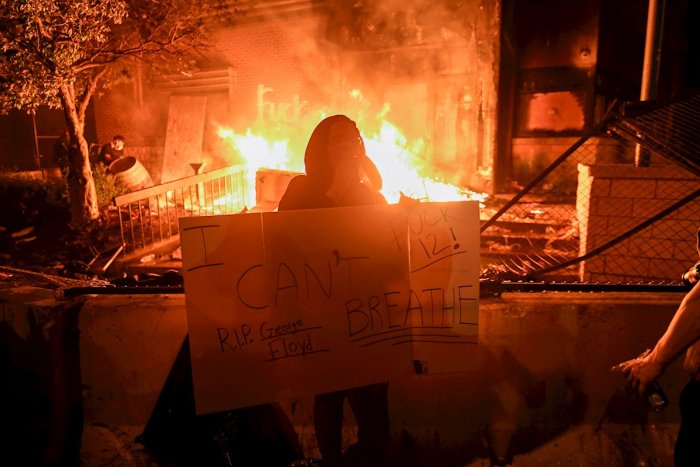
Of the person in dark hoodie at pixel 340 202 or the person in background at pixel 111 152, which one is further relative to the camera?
the person in background at pixel 111 152

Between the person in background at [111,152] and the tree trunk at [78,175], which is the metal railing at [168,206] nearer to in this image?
the tree trunk at [78,175]

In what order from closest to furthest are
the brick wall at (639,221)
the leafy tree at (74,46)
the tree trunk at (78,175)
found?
the brick wall at (639,221) < the leafy tree at (74,46) < the tree trunk at (78,175)

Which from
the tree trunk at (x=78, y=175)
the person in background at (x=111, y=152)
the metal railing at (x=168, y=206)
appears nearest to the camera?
the metal railing at (x=168, y=206)

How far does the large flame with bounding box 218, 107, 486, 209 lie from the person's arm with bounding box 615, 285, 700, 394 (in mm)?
7978

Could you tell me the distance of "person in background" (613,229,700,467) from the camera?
214cm

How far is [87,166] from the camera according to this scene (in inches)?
402

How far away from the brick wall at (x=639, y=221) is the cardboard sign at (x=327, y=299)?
3.95 meters

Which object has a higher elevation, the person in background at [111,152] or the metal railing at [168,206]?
the person in background at [111,152]

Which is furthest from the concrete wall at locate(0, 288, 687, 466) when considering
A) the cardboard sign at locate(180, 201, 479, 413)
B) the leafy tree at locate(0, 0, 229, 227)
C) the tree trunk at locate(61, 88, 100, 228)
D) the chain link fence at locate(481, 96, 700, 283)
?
the tree trunk at locate(61, 88, 100, 228)

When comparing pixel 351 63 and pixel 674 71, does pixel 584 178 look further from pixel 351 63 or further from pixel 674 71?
pixel 674 71

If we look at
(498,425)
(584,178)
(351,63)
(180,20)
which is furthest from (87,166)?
(498,425)

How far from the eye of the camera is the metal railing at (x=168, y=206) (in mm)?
9102

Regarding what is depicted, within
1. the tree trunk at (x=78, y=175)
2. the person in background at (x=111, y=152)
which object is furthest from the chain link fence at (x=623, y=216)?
the person in background at (x=111, y=152)

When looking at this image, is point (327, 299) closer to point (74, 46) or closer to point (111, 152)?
point (74, 46)
